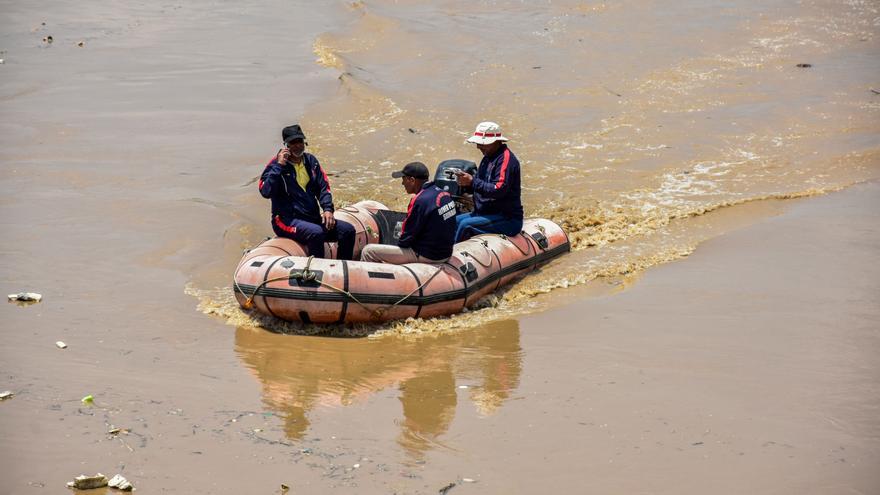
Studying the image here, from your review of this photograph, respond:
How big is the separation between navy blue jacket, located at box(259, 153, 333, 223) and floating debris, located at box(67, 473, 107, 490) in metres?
3.64

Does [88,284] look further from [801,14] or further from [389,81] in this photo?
[801,14]

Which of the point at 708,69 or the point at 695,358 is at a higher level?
the point at 708,69

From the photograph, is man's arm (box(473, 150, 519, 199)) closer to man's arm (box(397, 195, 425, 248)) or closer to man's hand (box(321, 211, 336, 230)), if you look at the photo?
man's arm (box(397, 195, 425, 248))

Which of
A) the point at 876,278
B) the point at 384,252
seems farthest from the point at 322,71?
the point at 876,278

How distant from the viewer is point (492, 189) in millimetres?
9297

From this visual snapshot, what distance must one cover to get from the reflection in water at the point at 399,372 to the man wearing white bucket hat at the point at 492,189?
1.48 m

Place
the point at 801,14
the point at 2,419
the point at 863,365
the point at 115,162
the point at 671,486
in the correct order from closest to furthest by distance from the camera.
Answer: the point at 671,486 → the point at 2,419 → the point at 863,365 → the point at 115,162 → the point at 801,14

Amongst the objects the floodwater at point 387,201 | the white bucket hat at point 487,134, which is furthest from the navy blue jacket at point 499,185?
the floodwater at point 387,201

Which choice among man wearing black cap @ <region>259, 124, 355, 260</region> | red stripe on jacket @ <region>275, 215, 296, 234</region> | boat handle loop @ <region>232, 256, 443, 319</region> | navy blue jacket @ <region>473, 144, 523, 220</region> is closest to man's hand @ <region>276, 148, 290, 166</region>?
man wearing black cap @ <region>259, 124, 355, 260</region>

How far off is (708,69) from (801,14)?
3.83 metres

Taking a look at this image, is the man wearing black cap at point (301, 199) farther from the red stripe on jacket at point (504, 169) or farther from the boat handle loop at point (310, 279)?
the red stripe on jacket at point (504, 169)

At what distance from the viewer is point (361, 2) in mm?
20969

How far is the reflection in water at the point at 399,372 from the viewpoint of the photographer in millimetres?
6500

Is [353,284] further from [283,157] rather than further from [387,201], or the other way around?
[387,201]
